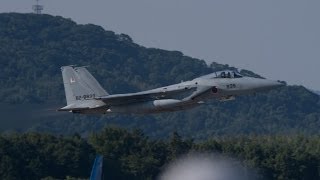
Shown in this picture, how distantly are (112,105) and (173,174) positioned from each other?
389 inches

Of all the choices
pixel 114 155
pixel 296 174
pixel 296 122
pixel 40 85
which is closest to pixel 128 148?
pixel 114 155

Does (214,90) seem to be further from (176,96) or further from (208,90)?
(176,96)

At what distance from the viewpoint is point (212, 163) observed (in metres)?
A: 73.8

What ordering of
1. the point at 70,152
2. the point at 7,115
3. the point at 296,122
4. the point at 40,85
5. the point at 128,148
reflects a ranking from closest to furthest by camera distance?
1. the point at 7,115
2. the point at 70,152
3. the point at 128,148
4. the point at 40,85
5. the point at 296,122

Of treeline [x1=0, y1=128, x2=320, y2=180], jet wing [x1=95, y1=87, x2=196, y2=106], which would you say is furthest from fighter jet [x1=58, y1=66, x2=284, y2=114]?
treeline [x1=0, y1=128, x2=320, y2=180]

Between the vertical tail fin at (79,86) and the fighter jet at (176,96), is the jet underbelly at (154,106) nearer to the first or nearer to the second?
the fighter jet at (176,96)

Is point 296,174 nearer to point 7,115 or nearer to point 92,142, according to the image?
point 92,142

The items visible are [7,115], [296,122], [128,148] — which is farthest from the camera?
[296,122]

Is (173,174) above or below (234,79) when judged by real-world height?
below

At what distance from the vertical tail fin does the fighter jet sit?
46mm

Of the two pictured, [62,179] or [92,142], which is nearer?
[62,179]

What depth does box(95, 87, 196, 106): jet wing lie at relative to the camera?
6408 centimetres

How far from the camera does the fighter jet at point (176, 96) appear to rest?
63156 mm

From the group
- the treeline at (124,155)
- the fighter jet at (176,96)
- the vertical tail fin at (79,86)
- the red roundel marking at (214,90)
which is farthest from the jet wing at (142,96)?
the treeline at (124,155)
